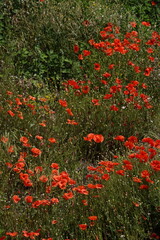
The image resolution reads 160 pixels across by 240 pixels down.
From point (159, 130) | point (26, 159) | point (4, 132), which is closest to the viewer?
point (26, 159)

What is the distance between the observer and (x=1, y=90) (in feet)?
18.2

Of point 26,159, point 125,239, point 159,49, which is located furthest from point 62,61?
point 125,239

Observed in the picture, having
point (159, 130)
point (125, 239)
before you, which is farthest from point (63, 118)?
point (125, 239)

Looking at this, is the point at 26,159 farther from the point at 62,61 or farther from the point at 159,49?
the point at 159,49

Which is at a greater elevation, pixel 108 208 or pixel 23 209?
pixel 108 208

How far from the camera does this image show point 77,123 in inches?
194

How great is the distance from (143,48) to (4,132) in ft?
8.91

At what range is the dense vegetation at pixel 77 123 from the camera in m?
3.64

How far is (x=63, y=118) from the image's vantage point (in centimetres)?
524

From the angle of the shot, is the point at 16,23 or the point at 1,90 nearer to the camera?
the point at 1,90

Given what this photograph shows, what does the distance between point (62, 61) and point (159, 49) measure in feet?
5.20

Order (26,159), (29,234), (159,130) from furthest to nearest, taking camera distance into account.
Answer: (159,130)
(26,159)
(29,234)

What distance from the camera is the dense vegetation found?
3.64 meters

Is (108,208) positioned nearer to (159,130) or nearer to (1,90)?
(159,130)
